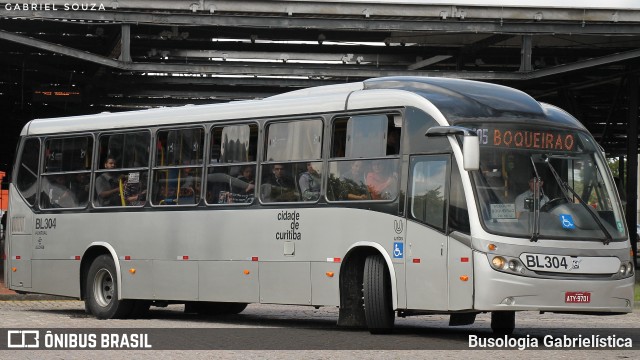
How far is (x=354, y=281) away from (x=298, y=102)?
2621mm

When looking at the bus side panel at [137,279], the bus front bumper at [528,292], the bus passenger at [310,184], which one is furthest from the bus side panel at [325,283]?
the bus side panel at [137,279]

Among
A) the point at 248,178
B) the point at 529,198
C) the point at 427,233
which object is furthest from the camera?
the point at 248,178

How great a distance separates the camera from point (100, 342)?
47.6ft

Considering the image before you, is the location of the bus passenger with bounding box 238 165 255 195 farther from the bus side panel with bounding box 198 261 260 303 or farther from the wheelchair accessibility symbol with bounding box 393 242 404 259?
the wheelchair accessibility symbol with bounding box 393 242 404 259

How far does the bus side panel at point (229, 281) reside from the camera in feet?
56.2

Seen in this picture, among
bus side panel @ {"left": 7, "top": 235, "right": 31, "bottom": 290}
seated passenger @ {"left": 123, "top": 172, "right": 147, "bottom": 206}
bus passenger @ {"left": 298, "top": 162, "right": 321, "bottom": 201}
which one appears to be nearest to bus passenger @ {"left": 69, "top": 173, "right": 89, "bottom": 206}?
seated passenger @ {"left": 123, "top": 172, "right": 147, "bottom": 206}

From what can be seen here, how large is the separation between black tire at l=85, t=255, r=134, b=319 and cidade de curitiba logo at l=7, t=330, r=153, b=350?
3.23m

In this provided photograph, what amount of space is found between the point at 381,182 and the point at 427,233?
107cm

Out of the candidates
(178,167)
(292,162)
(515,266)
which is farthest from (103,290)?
(515,266)

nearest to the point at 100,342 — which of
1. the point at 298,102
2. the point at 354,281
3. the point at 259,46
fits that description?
the point at 354,281

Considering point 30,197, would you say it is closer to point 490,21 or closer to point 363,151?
point 363,151

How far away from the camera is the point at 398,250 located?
15133 millimetres

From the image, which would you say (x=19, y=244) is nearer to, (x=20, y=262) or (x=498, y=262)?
(x=20, y=262)

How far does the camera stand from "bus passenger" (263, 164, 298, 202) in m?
16.7
